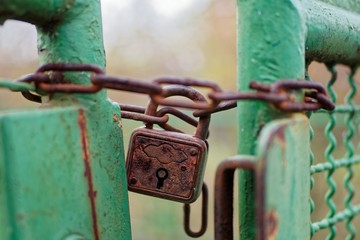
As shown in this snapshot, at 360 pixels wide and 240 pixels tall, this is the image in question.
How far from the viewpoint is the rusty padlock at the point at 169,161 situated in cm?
70

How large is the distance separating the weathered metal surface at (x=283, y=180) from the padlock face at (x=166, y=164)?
0.17m

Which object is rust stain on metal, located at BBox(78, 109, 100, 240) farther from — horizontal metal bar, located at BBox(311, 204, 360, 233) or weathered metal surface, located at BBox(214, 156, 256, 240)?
horizontal metal bar, located at BBox(311, 204, 360, 233)

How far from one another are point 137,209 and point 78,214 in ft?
15.2

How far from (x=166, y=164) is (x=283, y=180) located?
0.81 ft

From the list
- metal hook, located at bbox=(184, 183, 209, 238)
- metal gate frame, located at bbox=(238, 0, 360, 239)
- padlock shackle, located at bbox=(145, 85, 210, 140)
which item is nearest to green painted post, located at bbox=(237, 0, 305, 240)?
metal gate frame, located at bbox=(238, 0, 360, 239)

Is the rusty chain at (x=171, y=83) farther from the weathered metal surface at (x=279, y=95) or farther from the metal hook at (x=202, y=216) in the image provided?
the metal hook at (x=202, y=216)

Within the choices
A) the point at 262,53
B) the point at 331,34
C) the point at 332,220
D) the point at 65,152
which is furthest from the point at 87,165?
the point at 332,220

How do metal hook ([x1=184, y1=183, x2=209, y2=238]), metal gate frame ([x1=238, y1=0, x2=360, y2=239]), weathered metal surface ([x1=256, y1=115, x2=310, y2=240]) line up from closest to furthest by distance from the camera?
weathered metal surface ([x1=256, y1=115, x2=310, y2=240]) < metal gate frame ([x1=238, y1=0, x2=360, y2=239]) < metal hook ([x1=184, y1=183, x2=209, y2=238])

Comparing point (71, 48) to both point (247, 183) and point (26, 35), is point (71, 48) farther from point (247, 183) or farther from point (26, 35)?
point (26, 35)

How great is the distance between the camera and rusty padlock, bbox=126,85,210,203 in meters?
0.70

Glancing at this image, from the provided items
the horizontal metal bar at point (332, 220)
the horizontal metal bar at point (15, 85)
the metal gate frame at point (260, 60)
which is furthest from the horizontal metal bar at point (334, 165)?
the horizontal metal bar at point (15, 85)

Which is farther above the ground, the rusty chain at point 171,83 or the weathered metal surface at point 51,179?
the rusty chain at point 171,83

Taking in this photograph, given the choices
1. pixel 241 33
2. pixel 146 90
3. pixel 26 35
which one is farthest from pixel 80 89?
pixel 26 35

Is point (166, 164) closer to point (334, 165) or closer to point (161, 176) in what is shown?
point (161, 176)
